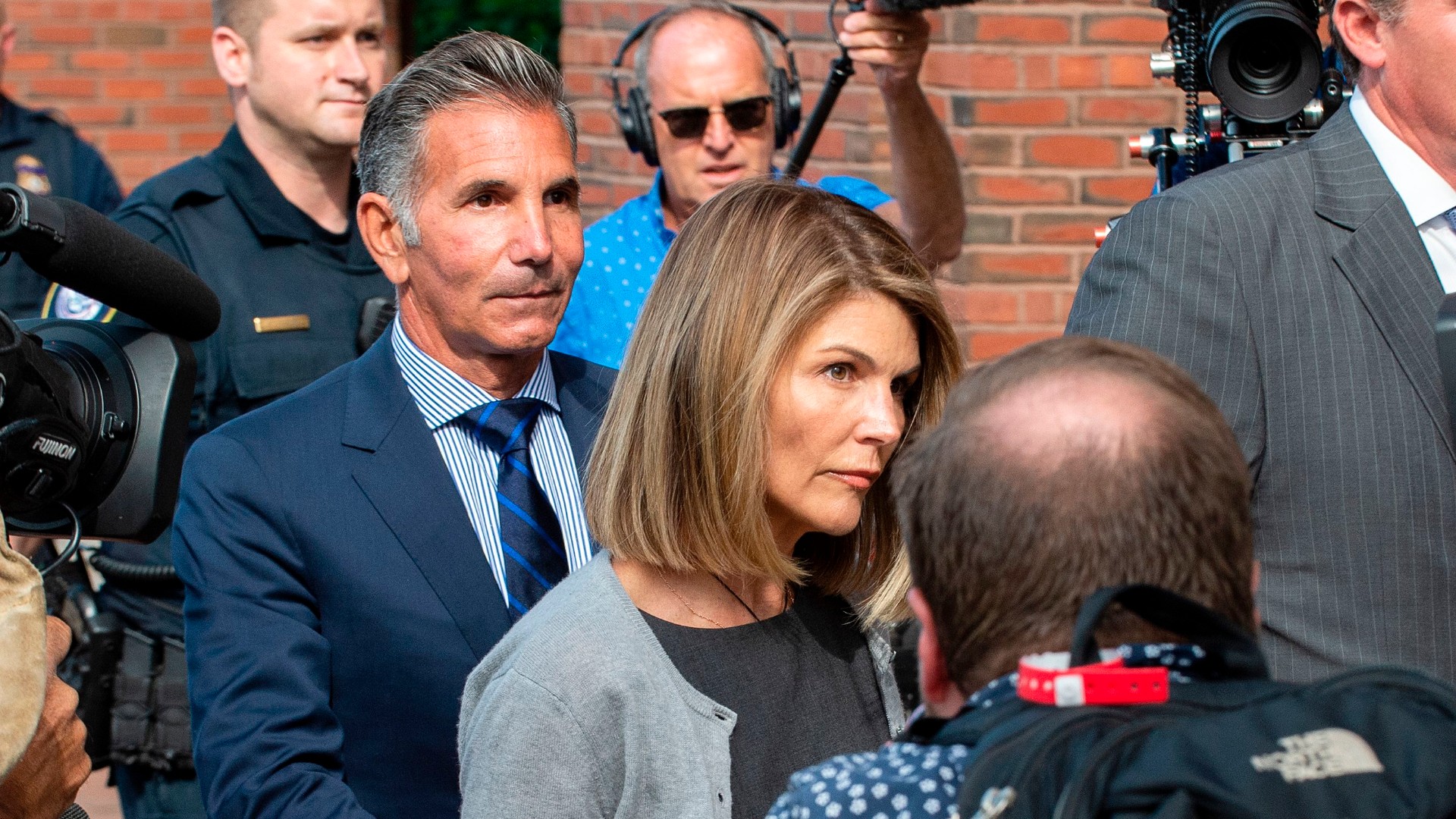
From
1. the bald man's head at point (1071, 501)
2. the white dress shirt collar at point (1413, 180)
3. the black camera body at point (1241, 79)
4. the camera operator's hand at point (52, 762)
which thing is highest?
the black camera body at point (1241, 79)

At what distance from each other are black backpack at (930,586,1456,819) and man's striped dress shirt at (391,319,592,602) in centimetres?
126

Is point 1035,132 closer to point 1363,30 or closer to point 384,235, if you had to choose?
point 1363,30

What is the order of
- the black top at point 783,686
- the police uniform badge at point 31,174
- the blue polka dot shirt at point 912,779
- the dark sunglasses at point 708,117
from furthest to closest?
1. the police uniform badge at point 31,174
2. the dark sunglasses at point 708,117
3. the black top at point 783,686
4. the blue polka dot shirt at point 912,779

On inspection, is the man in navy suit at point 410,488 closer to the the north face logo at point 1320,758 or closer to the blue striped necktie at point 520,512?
the blue striped necktie at point 520,512

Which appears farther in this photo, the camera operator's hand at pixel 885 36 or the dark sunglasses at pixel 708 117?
the dark sunglasses at pixel 708 117

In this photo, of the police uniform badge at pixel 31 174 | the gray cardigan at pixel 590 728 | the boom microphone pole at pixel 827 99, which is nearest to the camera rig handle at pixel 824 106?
the boom microphone pole at pixel 827 99

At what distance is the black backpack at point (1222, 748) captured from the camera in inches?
39.0

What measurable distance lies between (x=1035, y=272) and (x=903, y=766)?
341cm

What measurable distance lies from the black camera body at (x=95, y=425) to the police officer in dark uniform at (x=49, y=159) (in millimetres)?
2446

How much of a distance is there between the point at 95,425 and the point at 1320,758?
1.72m

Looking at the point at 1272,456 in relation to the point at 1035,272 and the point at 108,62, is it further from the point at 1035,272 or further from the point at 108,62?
the point at 108,62

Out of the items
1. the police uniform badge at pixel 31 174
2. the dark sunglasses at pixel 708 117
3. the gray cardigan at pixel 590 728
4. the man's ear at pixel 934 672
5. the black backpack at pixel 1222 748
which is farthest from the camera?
the police uniform badge at pixel 31 174

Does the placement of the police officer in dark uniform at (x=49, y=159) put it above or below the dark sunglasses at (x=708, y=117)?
below

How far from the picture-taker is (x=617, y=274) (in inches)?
131
